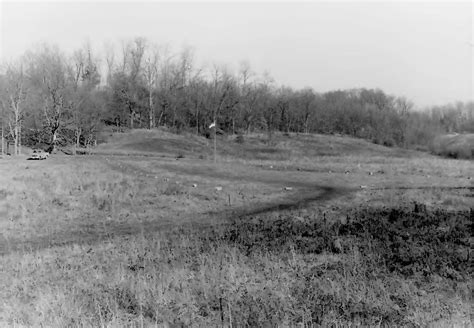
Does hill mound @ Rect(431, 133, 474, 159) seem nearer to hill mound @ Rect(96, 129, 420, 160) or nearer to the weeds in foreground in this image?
hill mound @ Rect(96, 129, 420, 160)

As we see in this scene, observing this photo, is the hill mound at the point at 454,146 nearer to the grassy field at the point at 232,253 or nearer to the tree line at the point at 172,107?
the tree line at the point at 172,107

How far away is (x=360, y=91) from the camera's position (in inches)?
5487

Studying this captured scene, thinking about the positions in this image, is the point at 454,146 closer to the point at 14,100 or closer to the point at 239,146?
the point at 239,146

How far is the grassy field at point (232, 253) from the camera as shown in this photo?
7.30 m

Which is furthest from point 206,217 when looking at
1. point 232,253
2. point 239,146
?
point 239,146

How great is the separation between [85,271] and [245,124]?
85.2 m

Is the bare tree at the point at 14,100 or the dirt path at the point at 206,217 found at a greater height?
the bare tree at the point at 14,100

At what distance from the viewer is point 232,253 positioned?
10.6 meters

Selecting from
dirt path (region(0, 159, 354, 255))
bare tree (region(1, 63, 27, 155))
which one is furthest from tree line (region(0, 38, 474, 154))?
dirt path (region(0, 159, 354, 255))

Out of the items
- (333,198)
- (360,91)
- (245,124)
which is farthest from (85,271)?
(360,91)

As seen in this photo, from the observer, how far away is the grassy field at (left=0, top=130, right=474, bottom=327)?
A: 730cm

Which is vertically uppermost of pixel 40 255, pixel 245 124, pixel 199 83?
pixel 199 83

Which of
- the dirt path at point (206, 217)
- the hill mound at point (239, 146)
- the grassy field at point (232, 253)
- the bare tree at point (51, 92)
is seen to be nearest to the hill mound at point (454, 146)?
the hill mound at point (239, 146)

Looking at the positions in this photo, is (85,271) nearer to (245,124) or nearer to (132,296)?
(132,296)
